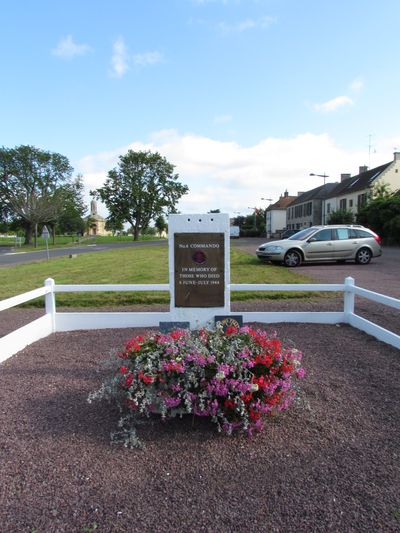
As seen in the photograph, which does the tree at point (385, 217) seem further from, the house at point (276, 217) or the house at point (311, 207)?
the house at point (276, 217)

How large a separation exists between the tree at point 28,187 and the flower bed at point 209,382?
2422 inches

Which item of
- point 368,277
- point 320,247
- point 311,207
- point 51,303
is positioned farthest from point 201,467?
point 311,207

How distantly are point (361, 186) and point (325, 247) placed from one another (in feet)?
140

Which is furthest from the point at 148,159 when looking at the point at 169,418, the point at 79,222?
the point at 169,418

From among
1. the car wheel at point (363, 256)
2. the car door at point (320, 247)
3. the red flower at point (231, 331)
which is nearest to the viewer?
the red flower at point (231, 331)

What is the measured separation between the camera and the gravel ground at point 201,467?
235 cm

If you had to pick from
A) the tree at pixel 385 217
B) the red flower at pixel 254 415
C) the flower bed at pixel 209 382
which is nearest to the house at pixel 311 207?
the tree at pixel 385 217

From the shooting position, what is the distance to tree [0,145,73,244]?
200ft

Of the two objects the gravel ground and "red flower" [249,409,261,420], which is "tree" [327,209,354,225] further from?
"red flower" [249,409,261,420]

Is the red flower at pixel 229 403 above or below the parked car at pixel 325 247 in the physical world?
below

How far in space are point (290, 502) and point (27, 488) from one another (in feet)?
5.44

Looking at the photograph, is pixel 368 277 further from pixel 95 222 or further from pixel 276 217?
pixel 95 222

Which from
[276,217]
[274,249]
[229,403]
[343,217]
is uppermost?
[276,217]

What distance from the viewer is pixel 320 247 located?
16.3m
